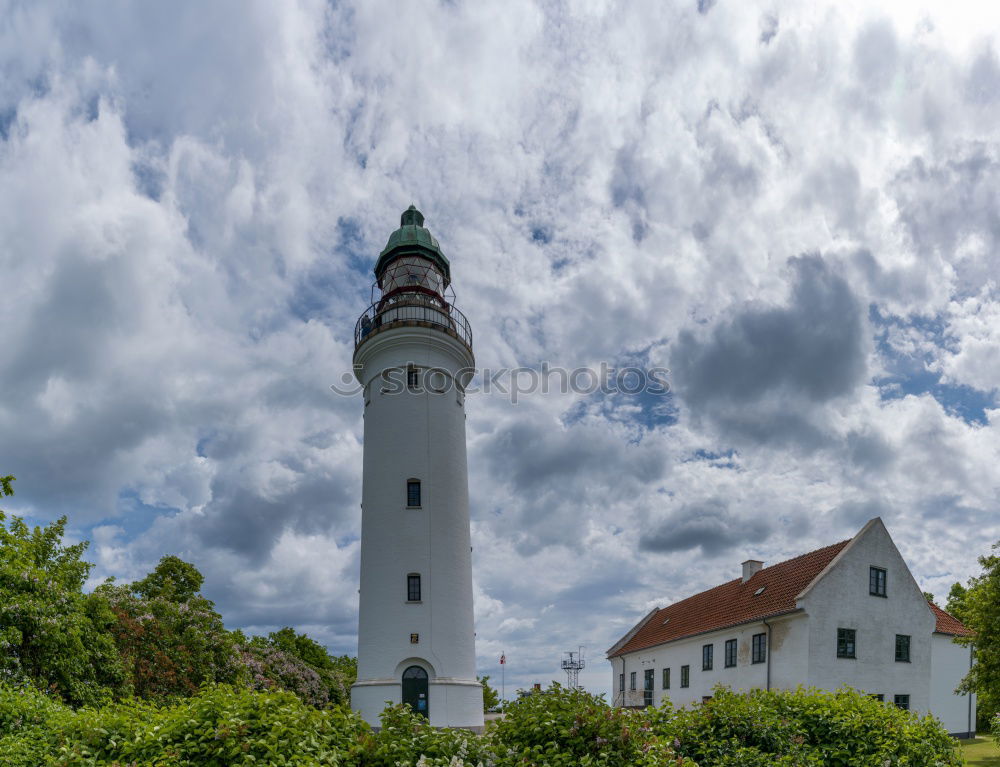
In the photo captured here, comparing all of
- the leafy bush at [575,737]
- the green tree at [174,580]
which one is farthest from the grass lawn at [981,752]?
the green tree at [174,580]

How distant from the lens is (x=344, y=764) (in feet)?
22.9

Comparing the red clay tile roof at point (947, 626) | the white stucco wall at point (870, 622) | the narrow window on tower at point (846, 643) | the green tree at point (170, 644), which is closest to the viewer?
the green tree at point (170, 644)

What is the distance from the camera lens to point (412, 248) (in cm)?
3056

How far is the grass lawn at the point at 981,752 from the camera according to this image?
24295 mm

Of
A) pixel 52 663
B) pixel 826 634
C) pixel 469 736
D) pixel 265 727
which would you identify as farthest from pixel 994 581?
pixel 52 663

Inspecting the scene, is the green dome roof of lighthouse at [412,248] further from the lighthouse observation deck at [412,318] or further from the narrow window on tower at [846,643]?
the narrow window on tower at [846,643]

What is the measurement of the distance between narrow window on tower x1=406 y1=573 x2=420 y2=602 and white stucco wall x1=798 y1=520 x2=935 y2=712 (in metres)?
14.3

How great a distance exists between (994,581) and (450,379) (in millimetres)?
21522

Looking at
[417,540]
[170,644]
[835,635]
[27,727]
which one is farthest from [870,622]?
[27,727]

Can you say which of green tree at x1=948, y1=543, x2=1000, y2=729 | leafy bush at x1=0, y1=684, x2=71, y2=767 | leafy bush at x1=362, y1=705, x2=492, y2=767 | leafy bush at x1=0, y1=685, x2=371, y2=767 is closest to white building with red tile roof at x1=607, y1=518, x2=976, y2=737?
green tree at x1=948, y1=543, x2=1000, y2=729

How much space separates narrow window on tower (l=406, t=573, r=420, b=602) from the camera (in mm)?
23734

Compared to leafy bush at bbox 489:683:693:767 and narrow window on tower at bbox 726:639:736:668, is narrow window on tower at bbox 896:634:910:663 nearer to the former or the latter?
narrow window on tower at bbox 726:639:736:668

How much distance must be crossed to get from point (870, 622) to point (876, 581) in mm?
1758

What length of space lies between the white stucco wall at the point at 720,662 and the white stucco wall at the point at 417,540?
6.23 meters
